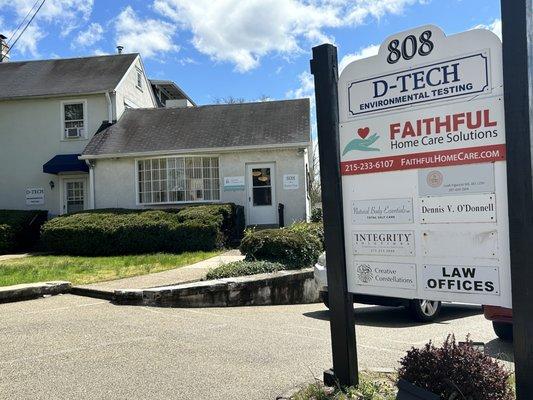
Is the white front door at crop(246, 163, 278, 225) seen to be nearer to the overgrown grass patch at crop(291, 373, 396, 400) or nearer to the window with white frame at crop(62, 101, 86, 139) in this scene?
the window with white frame at crop(62, 101, 86, 139)

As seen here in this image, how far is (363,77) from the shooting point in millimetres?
4070

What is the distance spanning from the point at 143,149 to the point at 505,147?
16.8 metres

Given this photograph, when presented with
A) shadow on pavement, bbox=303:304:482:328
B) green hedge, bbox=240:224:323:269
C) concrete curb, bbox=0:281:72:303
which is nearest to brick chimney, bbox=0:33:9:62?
green hedge, bbox=240:224:323:269

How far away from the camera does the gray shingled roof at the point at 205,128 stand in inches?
741

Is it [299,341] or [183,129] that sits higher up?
[183,129]

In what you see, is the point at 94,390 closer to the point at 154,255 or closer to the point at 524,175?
the point at 524,175


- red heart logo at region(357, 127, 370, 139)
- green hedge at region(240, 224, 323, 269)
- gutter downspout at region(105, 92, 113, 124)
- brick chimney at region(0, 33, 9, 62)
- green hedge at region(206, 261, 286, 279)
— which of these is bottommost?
green hedge at region(206, 261, 286, 279)

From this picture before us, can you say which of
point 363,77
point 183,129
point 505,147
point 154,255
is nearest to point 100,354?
point 363,77

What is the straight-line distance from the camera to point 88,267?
12203 mm

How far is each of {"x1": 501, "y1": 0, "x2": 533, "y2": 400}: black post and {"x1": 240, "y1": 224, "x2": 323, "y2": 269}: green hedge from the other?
8079 millimetres

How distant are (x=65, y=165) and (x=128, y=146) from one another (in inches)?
110

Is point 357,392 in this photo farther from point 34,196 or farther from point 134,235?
point 34,196

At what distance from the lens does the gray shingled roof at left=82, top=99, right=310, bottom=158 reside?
18828 millimetres

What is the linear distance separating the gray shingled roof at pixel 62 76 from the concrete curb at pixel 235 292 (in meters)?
13.7
